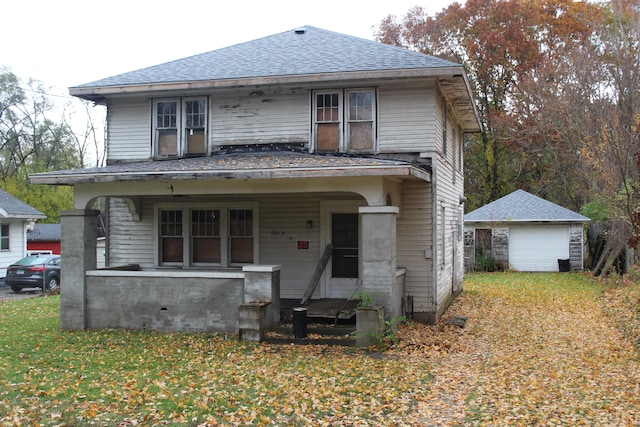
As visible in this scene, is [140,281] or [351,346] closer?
[351,346]

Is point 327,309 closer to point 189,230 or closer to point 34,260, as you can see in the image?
point 189,230

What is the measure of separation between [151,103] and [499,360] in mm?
9634

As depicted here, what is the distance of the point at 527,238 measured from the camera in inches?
1073

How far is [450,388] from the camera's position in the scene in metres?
7.88

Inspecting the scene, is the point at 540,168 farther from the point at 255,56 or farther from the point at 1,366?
the point at 1,366

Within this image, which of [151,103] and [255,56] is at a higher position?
[255,56]

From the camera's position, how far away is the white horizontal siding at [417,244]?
12734 mm

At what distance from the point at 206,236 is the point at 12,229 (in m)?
15.4

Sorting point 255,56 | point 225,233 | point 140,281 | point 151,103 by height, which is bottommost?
point 140,281

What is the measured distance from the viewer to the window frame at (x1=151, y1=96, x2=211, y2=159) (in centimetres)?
1372

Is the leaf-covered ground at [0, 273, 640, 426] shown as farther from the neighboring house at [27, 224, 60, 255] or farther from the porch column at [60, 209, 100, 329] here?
Answer: the neighboring house at [27, 224, 60, 255]

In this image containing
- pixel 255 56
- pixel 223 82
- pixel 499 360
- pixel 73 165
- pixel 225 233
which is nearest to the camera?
pixel 499 360

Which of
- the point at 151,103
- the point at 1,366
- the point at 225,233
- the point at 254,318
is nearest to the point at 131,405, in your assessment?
the point at 1,366

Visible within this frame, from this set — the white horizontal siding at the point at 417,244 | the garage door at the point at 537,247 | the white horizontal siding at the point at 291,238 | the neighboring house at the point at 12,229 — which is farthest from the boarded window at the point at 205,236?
the garage door at the point at 537,247
